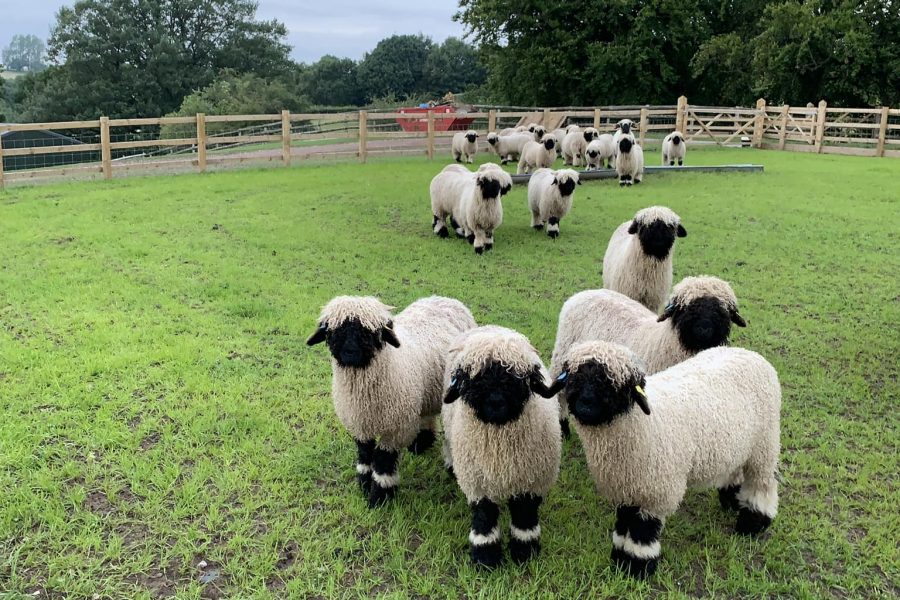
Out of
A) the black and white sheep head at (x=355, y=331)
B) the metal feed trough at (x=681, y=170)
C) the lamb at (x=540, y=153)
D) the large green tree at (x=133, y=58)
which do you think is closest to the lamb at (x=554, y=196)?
the metal feed trough at (x=681, y=170)

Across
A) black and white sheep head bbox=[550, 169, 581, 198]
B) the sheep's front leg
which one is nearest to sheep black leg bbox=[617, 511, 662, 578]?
the sheep's front leg

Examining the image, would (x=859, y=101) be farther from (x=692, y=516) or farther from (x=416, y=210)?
(x=692, y=516)

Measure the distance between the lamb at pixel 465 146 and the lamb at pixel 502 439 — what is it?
1907cm

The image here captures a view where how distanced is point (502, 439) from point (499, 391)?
1.10ft

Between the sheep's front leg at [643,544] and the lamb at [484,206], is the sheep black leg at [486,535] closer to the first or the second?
the sheep's front leg at [643,544]

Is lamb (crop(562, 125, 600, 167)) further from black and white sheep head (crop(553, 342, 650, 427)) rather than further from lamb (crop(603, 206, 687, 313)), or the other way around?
black and white sheep head (crop(553, 342, 650, 427))

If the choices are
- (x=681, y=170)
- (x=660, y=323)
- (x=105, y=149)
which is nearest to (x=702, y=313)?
(x=660, y=323)

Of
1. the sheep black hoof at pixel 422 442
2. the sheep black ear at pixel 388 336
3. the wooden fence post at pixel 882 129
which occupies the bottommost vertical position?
the sheep black hoof at pixel 422 442

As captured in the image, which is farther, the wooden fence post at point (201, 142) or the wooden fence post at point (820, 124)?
the wooden fence post at point (820, 124)

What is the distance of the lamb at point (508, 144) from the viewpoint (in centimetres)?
2233

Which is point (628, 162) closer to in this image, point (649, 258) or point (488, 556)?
point (649, 258)

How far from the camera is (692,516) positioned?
13.6ft

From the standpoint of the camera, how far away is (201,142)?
63.6 ft

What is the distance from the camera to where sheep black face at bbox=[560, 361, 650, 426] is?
330cm
